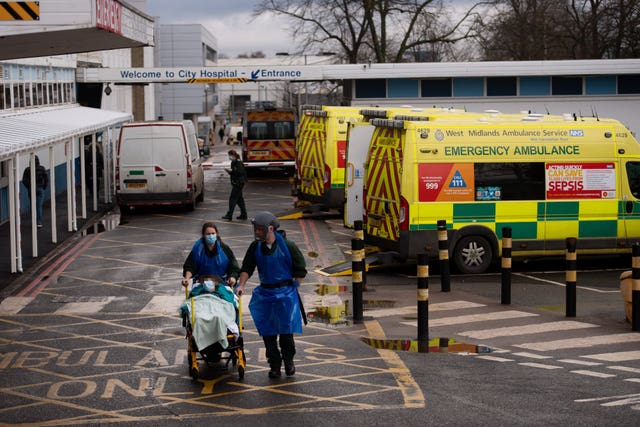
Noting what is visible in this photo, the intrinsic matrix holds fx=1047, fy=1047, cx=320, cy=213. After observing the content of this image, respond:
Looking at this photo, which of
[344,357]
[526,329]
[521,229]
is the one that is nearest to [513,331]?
[526,329]

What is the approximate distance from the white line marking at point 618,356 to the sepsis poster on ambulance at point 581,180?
6.36 meters

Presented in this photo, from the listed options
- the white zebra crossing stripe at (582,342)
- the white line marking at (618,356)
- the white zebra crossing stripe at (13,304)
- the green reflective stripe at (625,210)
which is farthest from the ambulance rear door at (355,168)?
the white line marking at (618,356)

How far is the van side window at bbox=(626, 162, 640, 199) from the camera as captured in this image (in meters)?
18.6

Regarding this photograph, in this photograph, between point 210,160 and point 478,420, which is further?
point 210,160

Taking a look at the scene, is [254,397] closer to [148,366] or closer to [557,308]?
[148,366]

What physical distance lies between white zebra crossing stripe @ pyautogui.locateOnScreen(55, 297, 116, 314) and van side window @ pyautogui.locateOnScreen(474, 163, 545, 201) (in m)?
6.47

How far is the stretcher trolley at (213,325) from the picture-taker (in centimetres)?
1076

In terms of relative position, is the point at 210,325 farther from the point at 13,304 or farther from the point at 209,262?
the point at 13,304

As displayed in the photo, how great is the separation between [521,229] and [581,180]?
1.40 m

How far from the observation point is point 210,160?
194ft

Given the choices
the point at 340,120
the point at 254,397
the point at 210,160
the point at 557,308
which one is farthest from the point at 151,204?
the point at 210,160

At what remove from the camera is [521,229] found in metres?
18.2

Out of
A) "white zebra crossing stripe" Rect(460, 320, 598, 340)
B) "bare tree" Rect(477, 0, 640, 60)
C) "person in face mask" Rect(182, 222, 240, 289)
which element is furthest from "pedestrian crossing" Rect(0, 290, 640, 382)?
"bare tree" Rect(477, 0, 640, 60)

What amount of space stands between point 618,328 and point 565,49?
49.2 m
